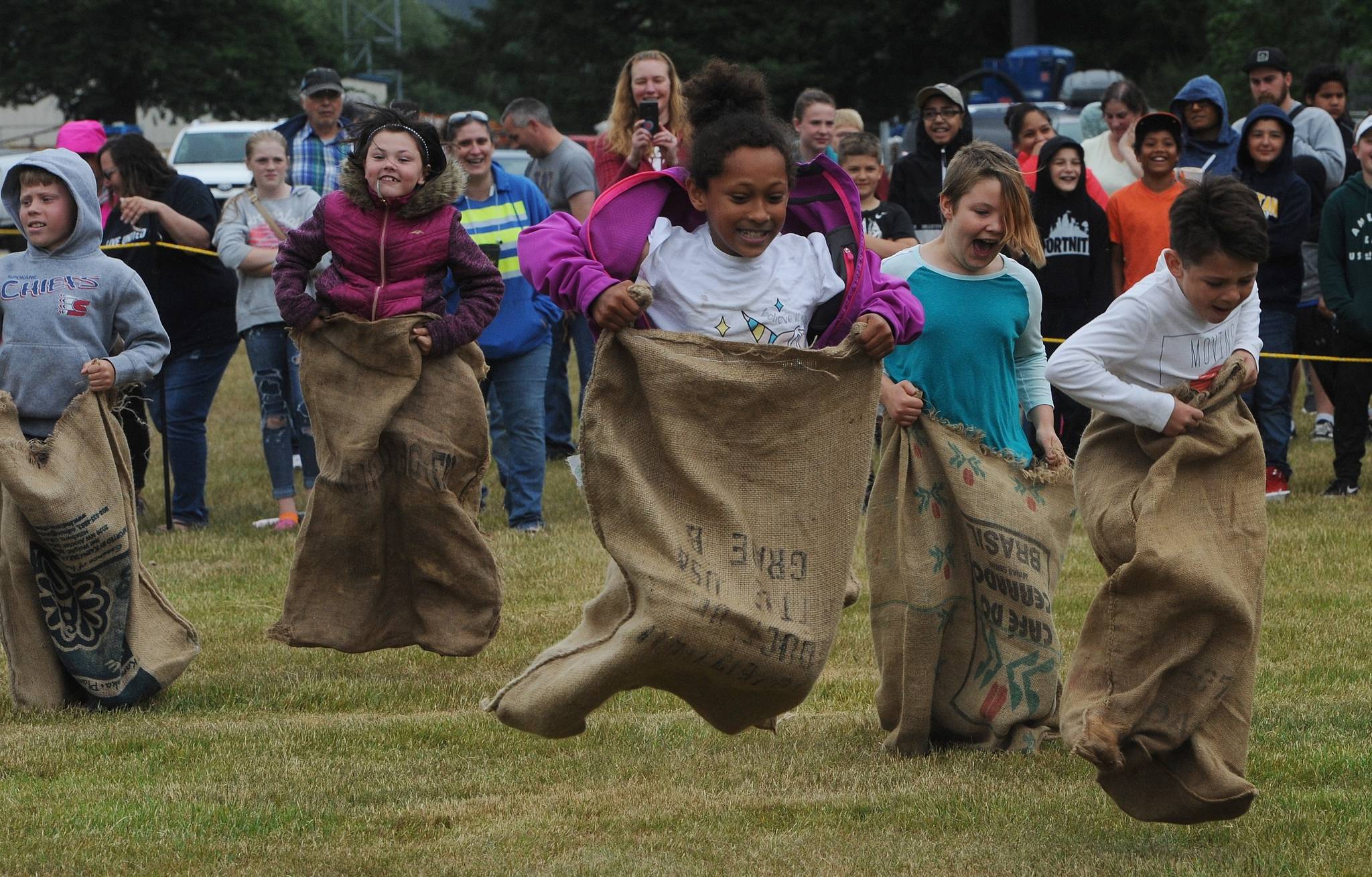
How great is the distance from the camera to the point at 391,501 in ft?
23.0

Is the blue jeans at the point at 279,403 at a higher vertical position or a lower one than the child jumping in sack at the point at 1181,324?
lower

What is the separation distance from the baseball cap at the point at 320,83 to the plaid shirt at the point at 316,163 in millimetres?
272

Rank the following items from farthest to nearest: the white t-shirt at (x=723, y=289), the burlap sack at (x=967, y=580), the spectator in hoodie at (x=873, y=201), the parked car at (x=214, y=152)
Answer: the parked car at (x=214, y=152) → the spectator in hoodie at (x=873, y=201) → the burlap sack at (x=967, y=580) → the white t-shirt at (x=723, y=289)

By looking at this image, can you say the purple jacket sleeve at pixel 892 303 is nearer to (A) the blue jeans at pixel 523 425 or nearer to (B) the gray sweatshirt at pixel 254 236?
(A) the blue jeans at pixel 523 425

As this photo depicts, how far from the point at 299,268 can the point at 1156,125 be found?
5245mm

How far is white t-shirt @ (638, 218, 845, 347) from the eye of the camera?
15.6ft

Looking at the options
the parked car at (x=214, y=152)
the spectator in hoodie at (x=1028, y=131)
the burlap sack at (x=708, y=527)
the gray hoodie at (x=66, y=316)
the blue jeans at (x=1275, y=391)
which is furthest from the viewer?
the parked car at (x=214, y=152)

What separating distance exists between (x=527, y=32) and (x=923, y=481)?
124ft

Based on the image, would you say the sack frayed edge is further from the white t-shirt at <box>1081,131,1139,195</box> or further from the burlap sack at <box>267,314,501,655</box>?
the white t-shirt at <box>1081,131,1139,195</box>

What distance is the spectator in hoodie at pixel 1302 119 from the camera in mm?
11945

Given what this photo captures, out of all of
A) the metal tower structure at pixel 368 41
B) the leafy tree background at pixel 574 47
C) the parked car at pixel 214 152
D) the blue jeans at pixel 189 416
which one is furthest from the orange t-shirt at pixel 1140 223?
the metal tower structure at pixel 368 41

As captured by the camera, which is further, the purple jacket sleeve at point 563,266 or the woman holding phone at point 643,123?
the woman holding phone at point 643,123

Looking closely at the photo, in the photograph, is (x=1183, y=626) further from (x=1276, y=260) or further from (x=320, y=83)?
(x=320, y=83)

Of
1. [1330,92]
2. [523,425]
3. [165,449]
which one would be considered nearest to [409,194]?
[523,425]
